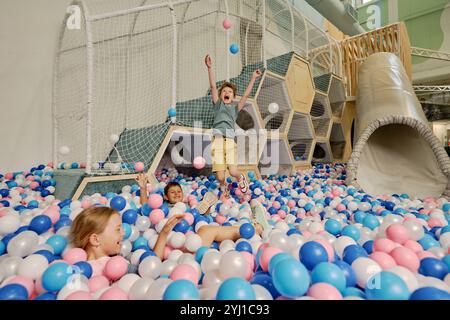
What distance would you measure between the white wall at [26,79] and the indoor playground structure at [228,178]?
0.16 metres

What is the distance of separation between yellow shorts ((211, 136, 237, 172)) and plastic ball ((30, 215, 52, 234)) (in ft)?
4.20

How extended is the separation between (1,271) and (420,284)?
3.85 feet

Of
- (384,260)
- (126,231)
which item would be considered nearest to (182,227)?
(126,231)

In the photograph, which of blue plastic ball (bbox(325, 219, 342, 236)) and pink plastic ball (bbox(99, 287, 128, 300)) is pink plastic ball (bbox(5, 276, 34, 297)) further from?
blue plastic ball (bbox(325, 219, 342, 236))

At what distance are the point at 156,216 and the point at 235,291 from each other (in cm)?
85

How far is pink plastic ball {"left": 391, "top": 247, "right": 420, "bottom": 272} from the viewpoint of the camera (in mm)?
769

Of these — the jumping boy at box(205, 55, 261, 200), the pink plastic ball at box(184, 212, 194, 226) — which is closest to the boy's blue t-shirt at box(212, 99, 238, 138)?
the jumping boy at box(205, 55, 261, 200)

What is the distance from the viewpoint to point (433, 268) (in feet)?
2.44

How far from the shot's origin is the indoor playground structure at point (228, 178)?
69 cm

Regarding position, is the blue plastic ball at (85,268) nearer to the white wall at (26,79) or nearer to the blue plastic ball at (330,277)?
the blue plastic ball at (330,277)

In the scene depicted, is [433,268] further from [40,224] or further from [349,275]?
[40,224]

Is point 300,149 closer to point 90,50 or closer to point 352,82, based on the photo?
point 352,82

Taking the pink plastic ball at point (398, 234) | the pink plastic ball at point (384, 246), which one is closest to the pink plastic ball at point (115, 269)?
the pink plastic ball at point (384, 246)
